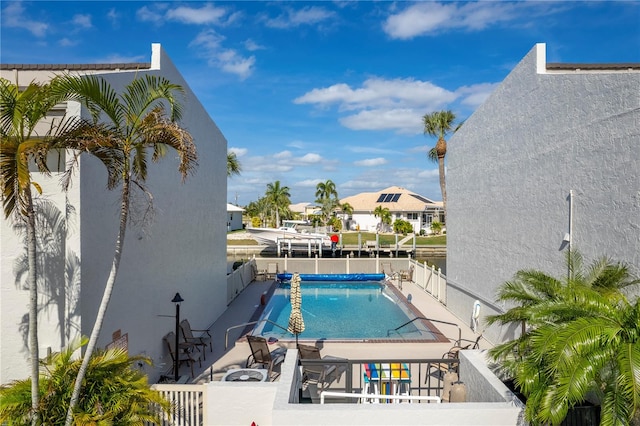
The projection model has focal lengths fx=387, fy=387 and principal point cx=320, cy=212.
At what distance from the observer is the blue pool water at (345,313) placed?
13695 millimetres

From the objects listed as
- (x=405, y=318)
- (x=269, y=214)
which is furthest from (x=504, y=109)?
(x=269, y=214)

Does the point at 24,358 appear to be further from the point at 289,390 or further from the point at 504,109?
the point at 504,109

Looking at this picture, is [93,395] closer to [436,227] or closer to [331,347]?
[331,347]

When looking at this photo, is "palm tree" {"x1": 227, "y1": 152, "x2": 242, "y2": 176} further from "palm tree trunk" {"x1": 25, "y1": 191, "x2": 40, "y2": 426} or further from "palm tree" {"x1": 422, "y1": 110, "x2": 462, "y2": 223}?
"palm tree trunk" {"x1": 25, "y1": 191, "x2": 40, "y2": 426}

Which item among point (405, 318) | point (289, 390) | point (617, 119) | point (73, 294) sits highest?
point (617, 119)

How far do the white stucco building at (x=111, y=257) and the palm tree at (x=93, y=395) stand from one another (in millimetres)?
762

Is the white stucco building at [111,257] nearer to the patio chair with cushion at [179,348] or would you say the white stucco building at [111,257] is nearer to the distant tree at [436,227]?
the patio chair with cushion at [179,348]

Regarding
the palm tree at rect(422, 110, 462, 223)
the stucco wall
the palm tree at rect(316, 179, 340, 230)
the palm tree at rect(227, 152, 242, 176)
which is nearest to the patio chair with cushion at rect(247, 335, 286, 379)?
the stucco wall

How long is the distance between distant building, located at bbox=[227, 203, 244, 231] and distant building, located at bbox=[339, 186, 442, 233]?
1928cm

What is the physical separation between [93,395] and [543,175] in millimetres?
9522

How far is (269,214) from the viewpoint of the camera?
71.7 m

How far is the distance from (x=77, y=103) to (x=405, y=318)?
13.3 m

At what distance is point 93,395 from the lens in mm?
5117

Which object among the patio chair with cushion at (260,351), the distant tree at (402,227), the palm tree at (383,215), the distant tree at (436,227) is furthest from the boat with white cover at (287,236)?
the distant tree at (436,227)
